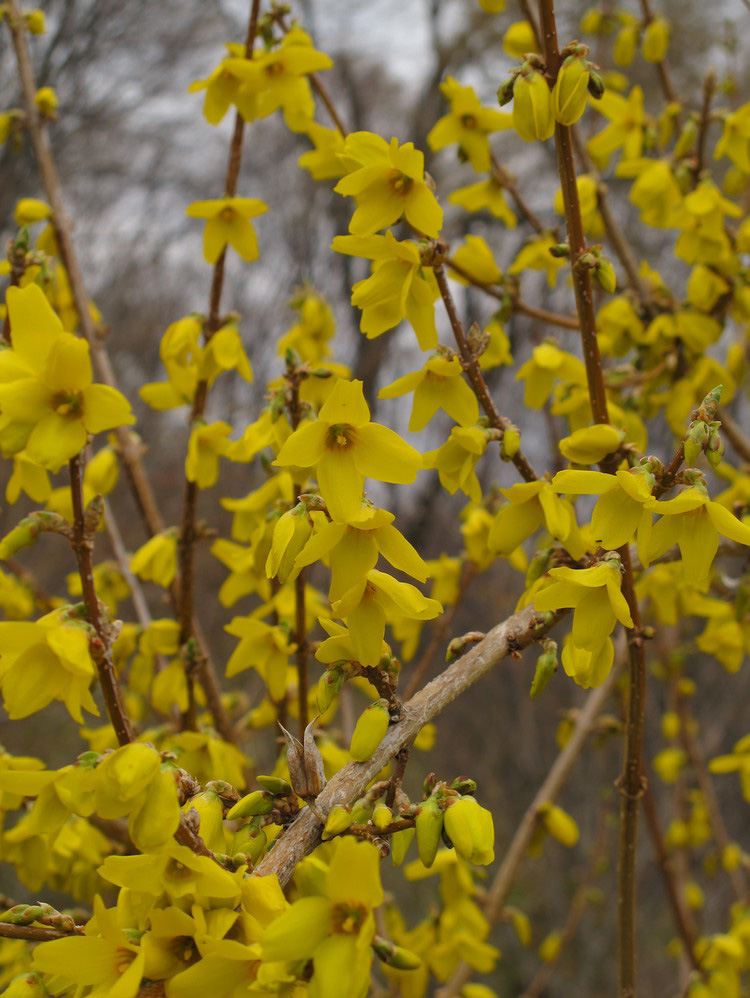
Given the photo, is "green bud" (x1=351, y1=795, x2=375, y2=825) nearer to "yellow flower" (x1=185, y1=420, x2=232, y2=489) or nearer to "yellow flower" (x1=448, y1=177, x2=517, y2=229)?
"yellow flower" (x1=185, y1=420, x2=232, y2=489)

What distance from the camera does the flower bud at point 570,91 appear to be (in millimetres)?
1096

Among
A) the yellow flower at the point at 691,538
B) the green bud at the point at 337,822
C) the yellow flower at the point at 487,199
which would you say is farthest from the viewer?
the yellow flower at the point at 487,199

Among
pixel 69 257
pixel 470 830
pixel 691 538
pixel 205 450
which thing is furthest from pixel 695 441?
pixel 69 257

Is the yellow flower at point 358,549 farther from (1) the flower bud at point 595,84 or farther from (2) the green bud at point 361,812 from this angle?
(1) the flower bud at point 595,84

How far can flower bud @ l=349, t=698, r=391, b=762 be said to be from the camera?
0.89 meters

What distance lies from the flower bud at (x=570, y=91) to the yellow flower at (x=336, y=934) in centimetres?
97

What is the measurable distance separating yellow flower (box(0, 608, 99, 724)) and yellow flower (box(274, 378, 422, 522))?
0.32 m

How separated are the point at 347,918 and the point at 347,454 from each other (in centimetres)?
49

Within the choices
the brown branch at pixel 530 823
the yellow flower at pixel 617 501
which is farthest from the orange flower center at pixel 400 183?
the brown branch at pixel 530 823

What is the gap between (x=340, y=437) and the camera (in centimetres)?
97

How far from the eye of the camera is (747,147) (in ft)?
6.47

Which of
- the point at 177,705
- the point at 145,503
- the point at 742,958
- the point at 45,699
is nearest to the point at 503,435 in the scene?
the point at 45,699

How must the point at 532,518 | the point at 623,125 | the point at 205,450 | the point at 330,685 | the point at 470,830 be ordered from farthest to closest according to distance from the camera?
1. the point at 623,125
2. the point at 205,450
3. the point at 532,518
4. the point at 330,685
5. the point at 470,830

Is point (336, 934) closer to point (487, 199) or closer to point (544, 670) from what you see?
point (544, 670)
